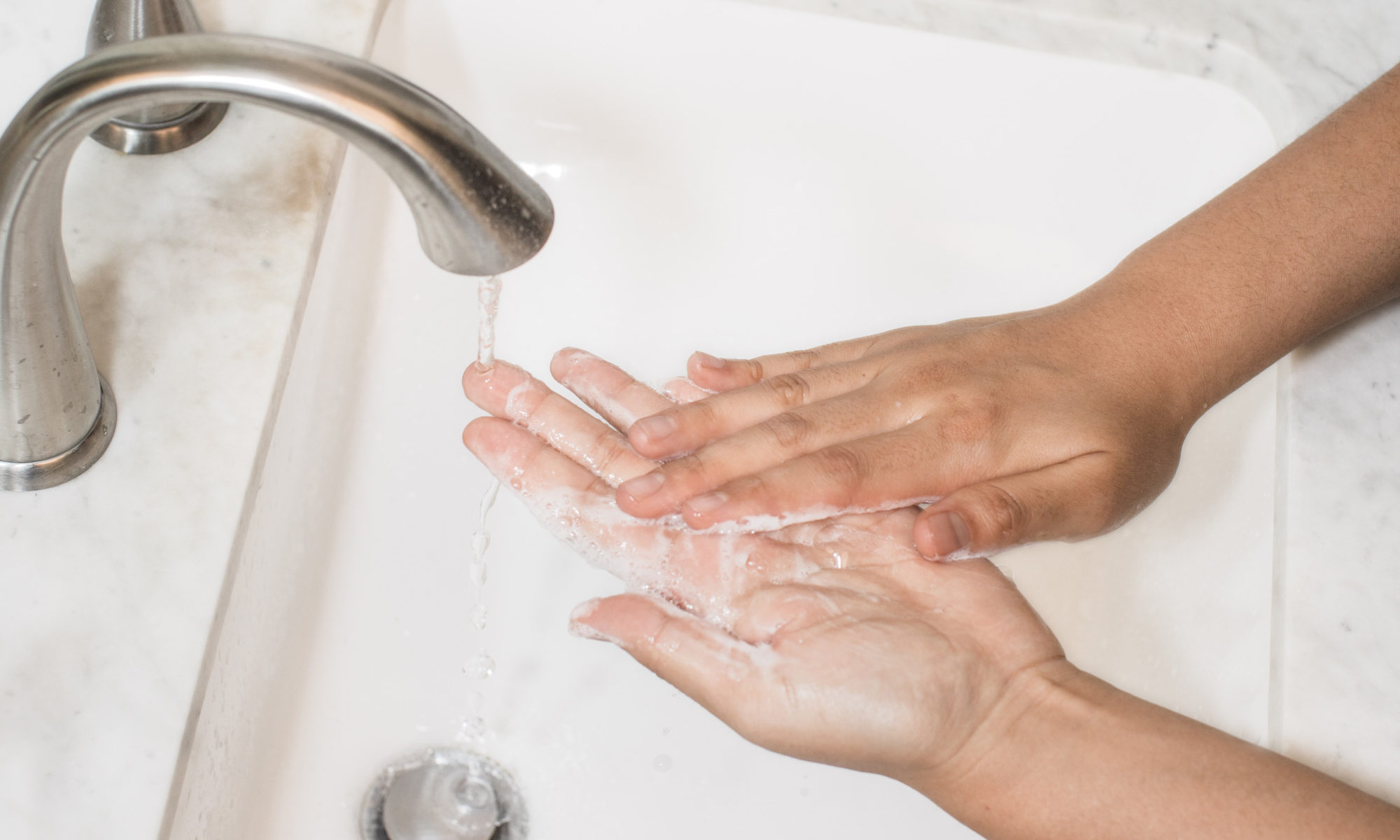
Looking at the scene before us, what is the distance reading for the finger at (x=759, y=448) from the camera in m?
0.56

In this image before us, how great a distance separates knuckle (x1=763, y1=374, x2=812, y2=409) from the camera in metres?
0.63

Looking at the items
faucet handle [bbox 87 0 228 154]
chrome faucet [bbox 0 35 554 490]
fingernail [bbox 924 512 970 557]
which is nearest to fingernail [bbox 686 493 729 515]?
fingernail [bbox 924 512 970 557]

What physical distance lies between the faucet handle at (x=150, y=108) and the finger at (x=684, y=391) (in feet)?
0.96

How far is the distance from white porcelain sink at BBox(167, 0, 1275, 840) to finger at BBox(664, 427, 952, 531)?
146 millimetres

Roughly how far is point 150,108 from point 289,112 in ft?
0.85

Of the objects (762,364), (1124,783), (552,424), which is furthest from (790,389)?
(1124,783)

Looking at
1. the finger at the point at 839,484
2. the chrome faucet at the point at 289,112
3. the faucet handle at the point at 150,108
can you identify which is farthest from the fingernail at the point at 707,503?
the faucet handle at the point at 150,108

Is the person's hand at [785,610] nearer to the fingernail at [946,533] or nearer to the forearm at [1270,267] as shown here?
the fingernail at [946,533]

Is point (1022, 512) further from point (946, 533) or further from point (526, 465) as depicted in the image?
point (526, 465)

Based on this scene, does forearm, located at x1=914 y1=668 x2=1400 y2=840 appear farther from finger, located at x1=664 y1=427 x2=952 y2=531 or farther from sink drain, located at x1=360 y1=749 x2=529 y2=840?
sink drain, located at x1=360 y1=749 x2=529 y2=840

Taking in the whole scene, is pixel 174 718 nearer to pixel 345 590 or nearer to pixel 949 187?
pixel 345 590

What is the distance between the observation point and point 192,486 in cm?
49

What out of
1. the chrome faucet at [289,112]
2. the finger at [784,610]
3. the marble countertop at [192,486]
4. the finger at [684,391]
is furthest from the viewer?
the finger at [684,391]

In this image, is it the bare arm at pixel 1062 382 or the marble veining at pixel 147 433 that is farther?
the bare arm at pixel 1062 382
